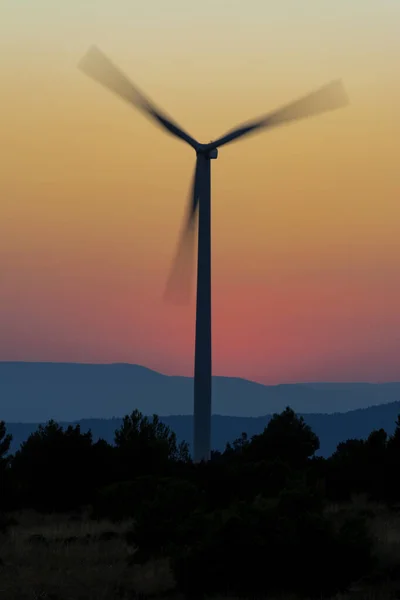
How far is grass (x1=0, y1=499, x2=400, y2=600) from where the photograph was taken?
31.5 meters

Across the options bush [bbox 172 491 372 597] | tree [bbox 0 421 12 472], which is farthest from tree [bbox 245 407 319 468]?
bush [bbox 172 491 372 597]

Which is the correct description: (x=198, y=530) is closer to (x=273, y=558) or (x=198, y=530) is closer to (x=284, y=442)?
(x=273, y=558)

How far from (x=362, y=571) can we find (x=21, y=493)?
34807 mm

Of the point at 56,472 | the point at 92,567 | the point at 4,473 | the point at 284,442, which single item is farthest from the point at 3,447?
the point at 92,567

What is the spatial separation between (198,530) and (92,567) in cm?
337

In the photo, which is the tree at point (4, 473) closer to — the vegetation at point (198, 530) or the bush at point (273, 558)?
the vegetation at point (198, 530)

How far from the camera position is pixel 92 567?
36.3 metres

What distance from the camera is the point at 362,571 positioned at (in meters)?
32.5

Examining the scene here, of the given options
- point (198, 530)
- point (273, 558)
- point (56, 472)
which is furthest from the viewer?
point (56, 472)

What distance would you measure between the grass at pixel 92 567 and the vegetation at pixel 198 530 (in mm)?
62

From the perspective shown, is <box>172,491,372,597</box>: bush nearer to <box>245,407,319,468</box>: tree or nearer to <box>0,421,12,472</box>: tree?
<box>0,421,12,472</box>: tree

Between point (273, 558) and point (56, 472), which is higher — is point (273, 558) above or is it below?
below

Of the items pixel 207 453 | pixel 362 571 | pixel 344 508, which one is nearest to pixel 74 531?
pixel 344 508

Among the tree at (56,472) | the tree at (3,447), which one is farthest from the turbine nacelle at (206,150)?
the tree at (3,447)
